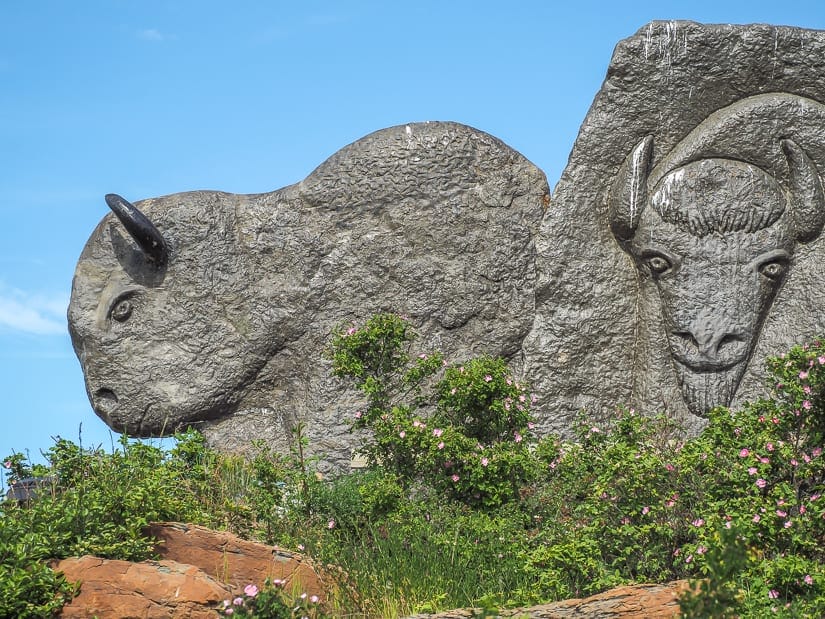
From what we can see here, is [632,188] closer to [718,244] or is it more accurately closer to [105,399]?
[718,244]

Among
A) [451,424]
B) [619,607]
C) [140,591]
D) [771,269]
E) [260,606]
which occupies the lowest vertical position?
[619,607]

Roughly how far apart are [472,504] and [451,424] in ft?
1.91

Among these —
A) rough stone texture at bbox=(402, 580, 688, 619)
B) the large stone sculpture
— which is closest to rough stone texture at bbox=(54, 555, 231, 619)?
rough stone texture at bbox=(402, 580, 688, 619)

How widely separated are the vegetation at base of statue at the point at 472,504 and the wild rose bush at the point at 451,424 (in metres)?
0.01

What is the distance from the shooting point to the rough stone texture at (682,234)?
29.2 ft

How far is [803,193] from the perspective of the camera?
29.3 ft

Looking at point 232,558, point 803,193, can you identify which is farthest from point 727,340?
point 232,558

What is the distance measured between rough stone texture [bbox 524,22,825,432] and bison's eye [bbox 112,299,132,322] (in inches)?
135

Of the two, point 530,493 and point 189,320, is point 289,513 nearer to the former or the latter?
point 530,493

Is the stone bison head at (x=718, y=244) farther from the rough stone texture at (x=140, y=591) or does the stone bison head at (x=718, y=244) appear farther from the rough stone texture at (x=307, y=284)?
the rough stone texture at (x=140, y=591)

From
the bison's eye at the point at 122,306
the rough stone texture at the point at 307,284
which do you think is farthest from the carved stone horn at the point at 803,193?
the bison's eye at the point at 122,306

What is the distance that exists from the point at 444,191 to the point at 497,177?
0.48m

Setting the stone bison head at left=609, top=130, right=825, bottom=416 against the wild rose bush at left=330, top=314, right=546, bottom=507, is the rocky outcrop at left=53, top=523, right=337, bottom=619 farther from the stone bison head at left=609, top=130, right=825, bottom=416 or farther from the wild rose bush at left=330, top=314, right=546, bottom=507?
the stone bison head at left=609, top=130, right=825, bottom=416

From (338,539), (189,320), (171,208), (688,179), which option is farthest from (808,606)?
(171,208)
